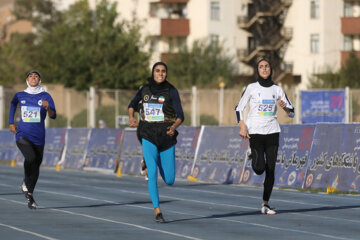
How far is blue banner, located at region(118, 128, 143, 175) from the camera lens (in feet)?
97.8

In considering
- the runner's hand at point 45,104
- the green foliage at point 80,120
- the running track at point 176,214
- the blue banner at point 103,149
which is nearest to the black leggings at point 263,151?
the running track at point 176,214

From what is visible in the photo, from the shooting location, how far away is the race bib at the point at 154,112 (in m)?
13.9

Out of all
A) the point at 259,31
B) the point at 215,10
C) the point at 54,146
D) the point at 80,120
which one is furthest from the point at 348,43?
the point at 54,146

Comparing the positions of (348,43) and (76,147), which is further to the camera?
(348,43)

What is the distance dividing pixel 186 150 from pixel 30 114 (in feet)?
37.1

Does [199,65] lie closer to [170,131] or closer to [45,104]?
[45,104]

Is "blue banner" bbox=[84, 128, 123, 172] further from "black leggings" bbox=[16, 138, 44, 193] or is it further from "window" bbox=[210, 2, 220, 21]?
"window" bbox=[210, 2, 220, 21]

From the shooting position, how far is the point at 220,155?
25438 millimetres

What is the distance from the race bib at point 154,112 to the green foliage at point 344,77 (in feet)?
172

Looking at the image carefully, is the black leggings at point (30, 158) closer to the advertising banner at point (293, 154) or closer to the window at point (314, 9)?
the advertising banner at point (293, 154)

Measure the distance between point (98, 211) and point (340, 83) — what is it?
52868 mm

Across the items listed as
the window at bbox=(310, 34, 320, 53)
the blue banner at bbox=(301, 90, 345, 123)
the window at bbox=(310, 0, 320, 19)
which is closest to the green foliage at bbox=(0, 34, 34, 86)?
the window at bbox=(310, 34, 320, 53)

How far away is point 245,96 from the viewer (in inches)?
600

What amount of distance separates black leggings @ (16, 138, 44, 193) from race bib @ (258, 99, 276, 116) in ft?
11.9
